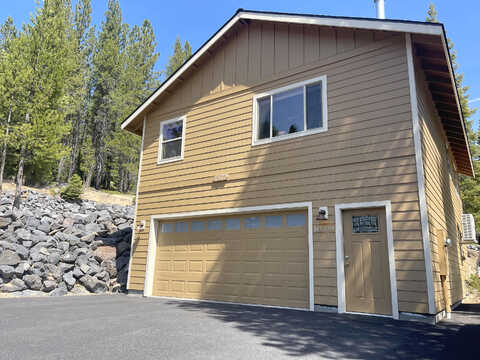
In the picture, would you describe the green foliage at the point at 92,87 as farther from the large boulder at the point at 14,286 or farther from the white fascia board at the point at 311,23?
the white fascia board at the point at 311,23

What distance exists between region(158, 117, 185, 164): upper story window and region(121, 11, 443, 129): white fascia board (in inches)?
38.7

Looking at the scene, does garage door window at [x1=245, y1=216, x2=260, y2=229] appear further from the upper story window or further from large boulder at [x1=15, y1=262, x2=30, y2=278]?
large boulder at [x1=15, y1=262, x2=30, y2=278]

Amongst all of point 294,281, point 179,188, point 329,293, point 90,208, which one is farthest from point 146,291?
point 90,208

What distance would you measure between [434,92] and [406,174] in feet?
Result: 10.2

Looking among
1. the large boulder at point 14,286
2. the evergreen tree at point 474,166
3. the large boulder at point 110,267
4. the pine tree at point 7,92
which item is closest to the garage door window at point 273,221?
the large boulder at point 110,267

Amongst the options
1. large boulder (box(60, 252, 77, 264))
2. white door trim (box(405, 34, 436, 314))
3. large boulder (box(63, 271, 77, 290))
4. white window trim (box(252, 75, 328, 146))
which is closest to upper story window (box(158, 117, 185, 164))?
white window trim (box(252, 75, 328, 146))

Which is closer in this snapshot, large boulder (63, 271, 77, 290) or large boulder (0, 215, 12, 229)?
large boulder (63, 271, 77, 290)

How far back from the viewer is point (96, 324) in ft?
16.5

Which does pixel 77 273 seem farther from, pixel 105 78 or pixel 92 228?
pixel 105 78

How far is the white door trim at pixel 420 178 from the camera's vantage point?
556cm

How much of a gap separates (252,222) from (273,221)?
1.80ft

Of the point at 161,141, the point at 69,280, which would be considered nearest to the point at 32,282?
the point at 69,280

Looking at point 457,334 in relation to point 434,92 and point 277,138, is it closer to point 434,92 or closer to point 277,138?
point 277,138

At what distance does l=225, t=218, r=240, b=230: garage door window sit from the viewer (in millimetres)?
8273
